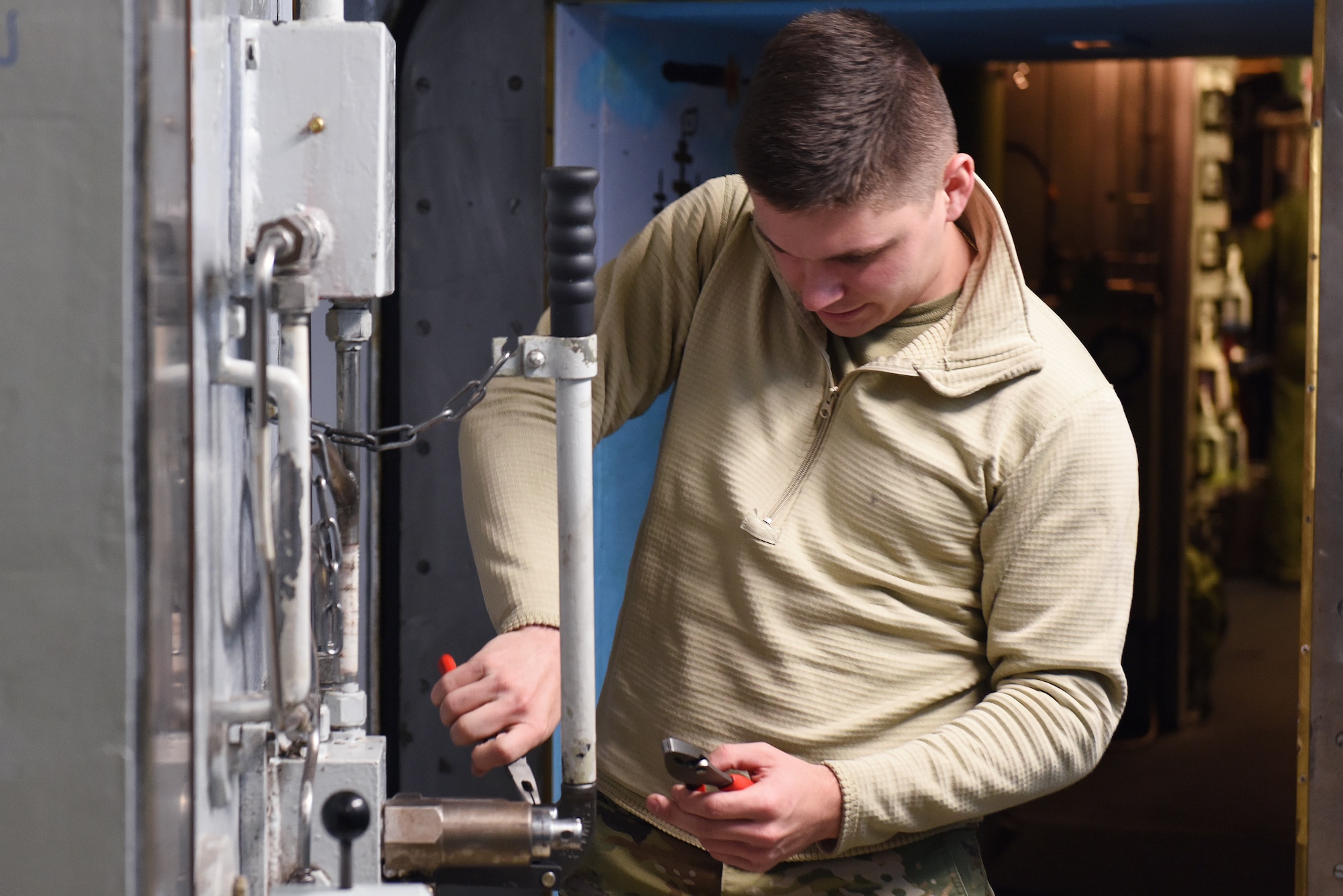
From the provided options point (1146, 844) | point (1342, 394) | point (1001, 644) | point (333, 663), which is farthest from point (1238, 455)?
point (333, 663)

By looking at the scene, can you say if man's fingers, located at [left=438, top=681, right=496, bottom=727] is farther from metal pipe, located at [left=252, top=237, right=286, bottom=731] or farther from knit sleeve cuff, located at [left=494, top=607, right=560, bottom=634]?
metal pipe, located at [left=252, top=237, right=286, bottom=731]

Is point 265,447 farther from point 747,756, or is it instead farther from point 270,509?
point 747,756

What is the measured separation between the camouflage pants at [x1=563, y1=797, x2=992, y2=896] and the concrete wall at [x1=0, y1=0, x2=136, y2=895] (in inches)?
31.8

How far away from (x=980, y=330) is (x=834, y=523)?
25cm

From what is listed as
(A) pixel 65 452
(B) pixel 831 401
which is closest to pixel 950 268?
(B) pixel 831 401

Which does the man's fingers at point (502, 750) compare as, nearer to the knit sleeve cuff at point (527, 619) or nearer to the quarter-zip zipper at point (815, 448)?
the knit sleeve cuff at point (527, 619)

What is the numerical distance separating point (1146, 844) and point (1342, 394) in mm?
1982

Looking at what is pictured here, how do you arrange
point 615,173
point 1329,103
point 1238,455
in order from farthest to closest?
point 1238,455 < point 615,173 < point 1329,103

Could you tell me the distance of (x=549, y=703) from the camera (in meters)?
1.32

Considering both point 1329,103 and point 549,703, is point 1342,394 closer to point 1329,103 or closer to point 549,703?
point 1329,103

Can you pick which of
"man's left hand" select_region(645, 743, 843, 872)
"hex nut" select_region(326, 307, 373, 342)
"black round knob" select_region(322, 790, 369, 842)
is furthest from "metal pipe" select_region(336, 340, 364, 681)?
"man's left hand" select_region(645, 743, 843, 872)

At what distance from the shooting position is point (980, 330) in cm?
145

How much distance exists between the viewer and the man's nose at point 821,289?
1.41m

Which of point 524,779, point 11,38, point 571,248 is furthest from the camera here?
point 524,779
